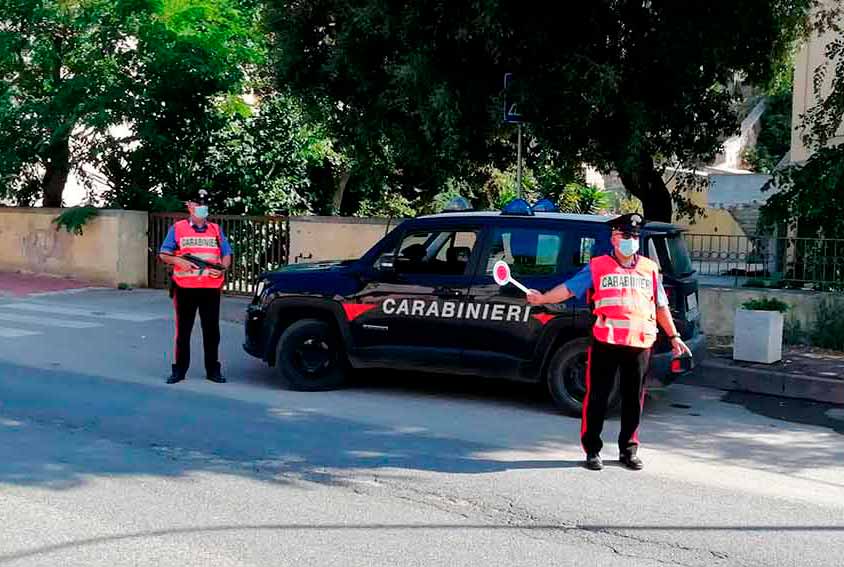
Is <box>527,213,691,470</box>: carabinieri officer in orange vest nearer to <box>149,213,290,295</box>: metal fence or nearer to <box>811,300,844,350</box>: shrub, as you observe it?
<box>811,300,844,350</box>: shrub

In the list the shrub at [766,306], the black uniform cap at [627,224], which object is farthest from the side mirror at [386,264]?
the shrub at [766,306]

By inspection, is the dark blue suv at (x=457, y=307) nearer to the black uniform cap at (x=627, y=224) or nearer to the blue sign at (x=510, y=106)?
the black uniform cap at (x=627, y=224)

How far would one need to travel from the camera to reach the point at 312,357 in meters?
9.39

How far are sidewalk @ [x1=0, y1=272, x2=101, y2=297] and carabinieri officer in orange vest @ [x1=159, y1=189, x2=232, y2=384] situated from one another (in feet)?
29.6

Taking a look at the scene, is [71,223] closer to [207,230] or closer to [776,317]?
[207,230]

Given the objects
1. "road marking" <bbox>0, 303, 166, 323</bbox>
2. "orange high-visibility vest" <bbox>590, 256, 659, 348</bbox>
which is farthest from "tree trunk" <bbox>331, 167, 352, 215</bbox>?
"orange high-visibility vest" <bbox>590, 256, 659, 348</bbox>

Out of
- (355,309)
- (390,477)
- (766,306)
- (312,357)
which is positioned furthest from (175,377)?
(766,306)

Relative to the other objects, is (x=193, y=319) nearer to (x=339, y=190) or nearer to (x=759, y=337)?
(x=759, y=337)

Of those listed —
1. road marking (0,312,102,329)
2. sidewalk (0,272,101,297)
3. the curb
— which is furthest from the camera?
sidewalk (0,272,101,297)

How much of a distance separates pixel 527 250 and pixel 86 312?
890 centimetres

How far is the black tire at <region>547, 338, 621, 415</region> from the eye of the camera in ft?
27.6

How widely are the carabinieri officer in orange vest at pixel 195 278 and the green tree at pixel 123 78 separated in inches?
356

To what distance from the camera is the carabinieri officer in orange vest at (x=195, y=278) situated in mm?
9570

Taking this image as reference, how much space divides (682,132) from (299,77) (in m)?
5.24
